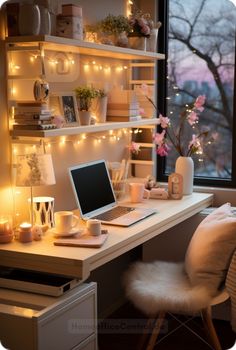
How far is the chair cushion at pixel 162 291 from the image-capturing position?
2.62 metres

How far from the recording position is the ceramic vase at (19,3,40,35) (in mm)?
2498

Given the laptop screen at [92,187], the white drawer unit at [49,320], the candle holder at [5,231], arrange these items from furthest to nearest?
the laptop screen at [92,187], the candle holder at [5,231], the white drawer unit at [49,320]

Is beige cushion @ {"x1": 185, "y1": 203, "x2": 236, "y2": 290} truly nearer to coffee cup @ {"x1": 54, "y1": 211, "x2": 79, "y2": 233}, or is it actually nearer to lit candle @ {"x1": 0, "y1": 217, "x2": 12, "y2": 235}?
coffee cup @ {"x1": 54, "y1": 211, "x2": 79, "y2": 233}

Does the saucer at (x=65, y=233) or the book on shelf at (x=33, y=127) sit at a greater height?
the book on shelf at (x=33, y=127)

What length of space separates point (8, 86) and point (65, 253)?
854 mm

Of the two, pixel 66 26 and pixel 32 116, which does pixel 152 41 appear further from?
pixel 32 116

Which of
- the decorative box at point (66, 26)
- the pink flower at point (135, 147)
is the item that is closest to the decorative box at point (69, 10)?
the decorative box at point (66, 26)

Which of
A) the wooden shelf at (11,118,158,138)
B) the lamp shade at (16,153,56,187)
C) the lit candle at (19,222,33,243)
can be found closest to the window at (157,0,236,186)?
the wooden shelf at (11,118,158,138)

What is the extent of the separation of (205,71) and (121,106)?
2.67 feet

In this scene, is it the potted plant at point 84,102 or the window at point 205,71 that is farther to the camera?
the window at point 205,71

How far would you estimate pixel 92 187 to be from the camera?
3.08 metres

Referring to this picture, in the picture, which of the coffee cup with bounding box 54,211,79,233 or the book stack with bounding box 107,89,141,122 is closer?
the coffee cup with bounding box 54,211,79,233

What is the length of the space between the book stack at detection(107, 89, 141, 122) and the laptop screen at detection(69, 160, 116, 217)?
309mm

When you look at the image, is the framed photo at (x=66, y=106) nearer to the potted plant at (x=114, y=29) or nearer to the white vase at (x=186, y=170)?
Answer: the potted plant at (x=114, y=29)
